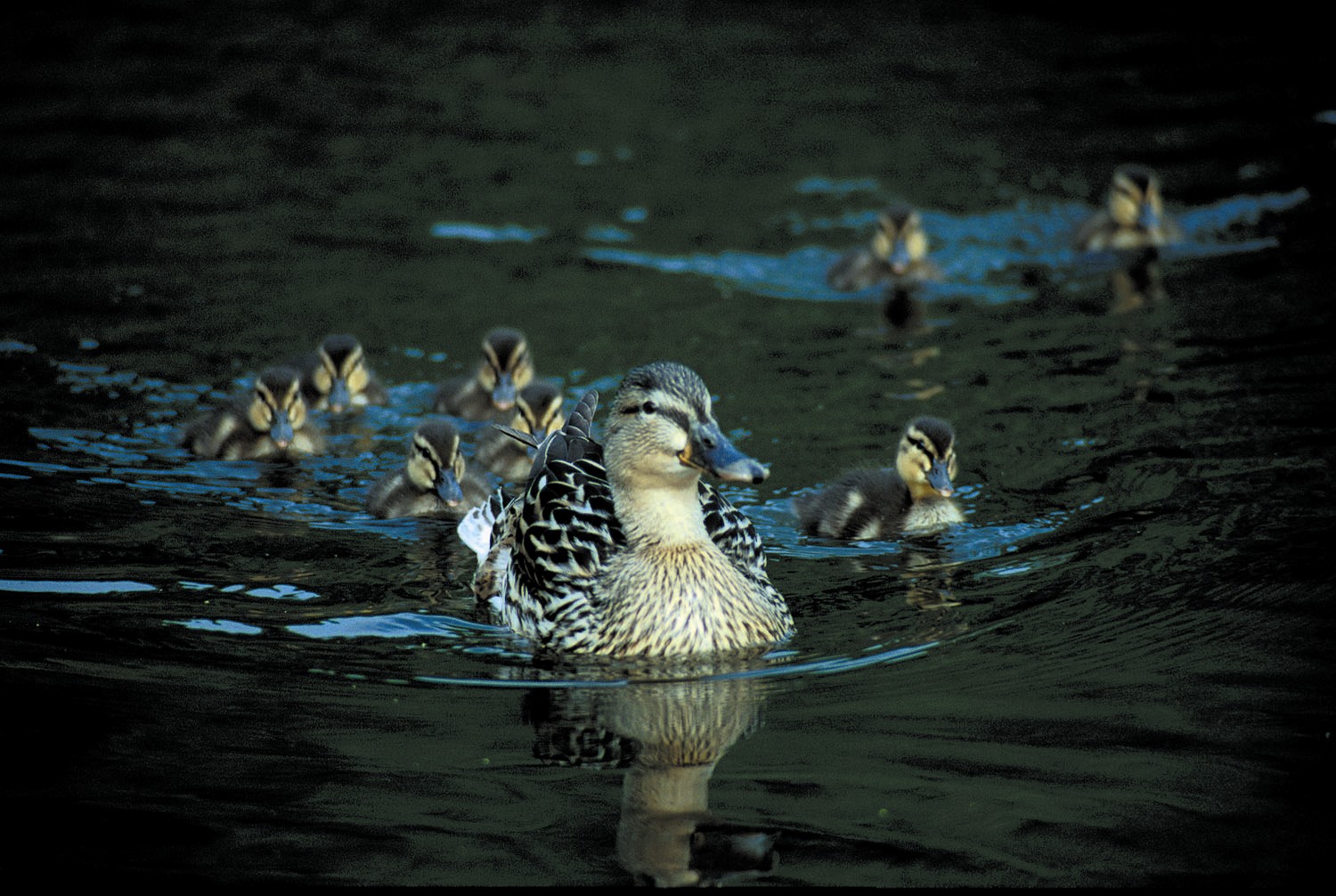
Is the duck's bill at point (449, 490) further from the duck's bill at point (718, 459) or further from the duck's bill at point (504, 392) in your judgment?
the duck's bill at point (718, 459)

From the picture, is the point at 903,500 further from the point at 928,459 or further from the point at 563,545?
the point at 563,545

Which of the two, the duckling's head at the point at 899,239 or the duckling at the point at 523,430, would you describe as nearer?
the duckling at the point at 523,430

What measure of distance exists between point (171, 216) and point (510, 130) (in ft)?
7.37

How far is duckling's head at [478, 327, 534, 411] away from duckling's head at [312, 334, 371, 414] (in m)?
0.53

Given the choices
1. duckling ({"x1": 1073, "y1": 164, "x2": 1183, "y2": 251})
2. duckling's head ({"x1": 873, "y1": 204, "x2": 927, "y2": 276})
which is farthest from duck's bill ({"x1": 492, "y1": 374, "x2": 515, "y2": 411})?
duckling ({"x1": 1073, "y1": 164, "x2": 1183, "y2": 251})

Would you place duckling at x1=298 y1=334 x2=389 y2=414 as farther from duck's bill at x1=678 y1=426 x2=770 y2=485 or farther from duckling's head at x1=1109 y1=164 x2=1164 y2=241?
duckling's head at x1=1109 y1=164 x2=1164 y2=241

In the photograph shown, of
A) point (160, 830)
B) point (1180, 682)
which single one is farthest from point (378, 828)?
point (1180, 682)

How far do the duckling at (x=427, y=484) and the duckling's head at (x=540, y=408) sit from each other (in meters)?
0.57

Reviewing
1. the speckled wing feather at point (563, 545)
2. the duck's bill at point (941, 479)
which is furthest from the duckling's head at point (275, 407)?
the duck's bill at point (941, 479)

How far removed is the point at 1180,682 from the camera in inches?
173

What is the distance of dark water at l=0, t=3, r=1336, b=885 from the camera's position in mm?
3803

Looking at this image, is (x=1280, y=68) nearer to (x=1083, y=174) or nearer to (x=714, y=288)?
(x=1083, y=174)

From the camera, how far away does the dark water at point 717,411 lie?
3803 mm

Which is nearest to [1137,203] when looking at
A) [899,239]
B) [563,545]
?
[899,239]
